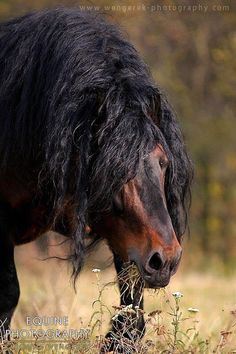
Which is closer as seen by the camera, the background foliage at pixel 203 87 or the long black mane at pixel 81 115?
the long black mane at pixel 81 115

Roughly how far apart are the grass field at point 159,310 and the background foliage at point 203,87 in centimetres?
375

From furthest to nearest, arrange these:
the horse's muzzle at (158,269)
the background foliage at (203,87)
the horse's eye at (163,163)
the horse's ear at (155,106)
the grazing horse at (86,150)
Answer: the background foliage at (203,87), the horse's ear at (155,106), the horse's eye at (163,163), the grazing horse at (86,150), the horse's muzzle at (158,269)

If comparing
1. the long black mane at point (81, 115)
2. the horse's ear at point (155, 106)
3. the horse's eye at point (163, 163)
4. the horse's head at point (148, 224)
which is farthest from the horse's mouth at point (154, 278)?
the horse's ear at point (155, 106)

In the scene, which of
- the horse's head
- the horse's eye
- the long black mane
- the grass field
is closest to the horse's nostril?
the horse's head

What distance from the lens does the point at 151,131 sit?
4.45 metres

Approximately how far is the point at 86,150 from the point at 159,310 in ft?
2.65

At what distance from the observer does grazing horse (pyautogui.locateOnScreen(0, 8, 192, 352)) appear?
14.1ft

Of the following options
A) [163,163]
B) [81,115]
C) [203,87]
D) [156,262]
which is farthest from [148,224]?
[203,87]

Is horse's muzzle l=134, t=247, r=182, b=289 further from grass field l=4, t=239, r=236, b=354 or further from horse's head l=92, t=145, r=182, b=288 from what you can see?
grass field l=4, t=239, r=236, b=354

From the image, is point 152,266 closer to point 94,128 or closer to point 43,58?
point 94,128

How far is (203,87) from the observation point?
1636 cm

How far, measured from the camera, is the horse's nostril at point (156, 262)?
416cm

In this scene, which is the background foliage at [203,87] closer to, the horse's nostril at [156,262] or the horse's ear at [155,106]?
the horse's ear at [155,106]

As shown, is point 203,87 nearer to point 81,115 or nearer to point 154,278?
point 81,115
